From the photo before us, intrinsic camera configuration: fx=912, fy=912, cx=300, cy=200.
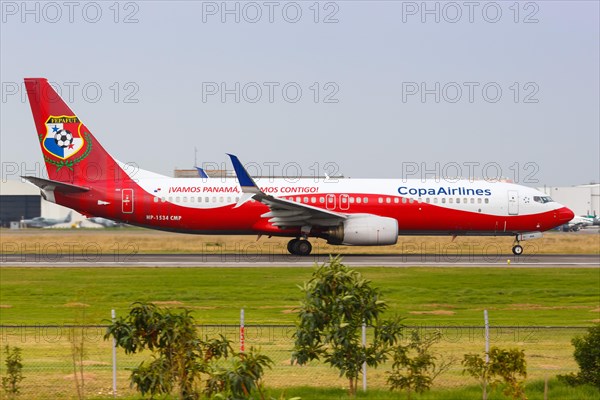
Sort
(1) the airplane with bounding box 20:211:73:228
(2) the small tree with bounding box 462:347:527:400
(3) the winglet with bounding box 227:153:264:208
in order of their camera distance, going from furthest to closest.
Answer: (1) the airplane with bounding box 20:211:73:228 → (3) the winglet with bounding box 227:153:264:208 → (2) the small tree with bounding box 462:347:527:400

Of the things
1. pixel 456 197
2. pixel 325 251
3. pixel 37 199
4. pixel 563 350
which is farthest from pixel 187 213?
pixel 37 199

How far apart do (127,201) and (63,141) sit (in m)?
4.51

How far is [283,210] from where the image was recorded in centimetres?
4378

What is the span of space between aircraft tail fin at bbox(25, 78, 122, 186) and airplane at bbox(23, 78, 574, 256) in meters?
0.05

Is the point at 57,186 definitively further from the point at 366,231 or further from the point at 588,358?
the point at 588,358

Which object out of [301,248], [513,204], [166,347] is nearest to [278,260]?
[301,248]

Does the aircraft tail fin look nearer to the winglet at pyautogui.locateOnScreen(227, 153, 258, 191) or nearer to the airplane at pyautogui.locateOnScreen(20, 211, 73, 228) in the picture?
the winglet at pyautogui.locateOnScreen(227, 153, 258, 191)

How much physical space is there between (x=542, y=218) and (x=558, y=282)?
13.4 m

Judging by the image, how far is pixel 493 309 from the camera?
28.5 metres

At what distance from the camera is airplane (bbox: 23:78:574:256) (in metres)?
44.4

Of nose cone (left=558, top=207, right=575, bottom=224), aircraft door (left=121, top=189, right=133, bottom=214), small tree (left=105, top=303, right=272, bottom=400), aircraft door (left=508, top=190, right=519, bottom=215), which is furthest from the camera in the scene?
nose cone (left=558, top=207, right=575, bottom=224)

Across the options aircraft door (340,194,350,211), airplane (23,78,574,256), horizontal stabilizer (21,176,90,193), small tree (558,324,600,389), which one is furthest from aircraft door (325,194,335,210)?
small tree (558,324,600,389)

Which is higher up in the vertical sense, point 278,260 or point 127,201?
point 127,201

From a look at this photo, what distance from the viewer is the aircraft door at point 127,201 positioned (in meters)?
44.8
